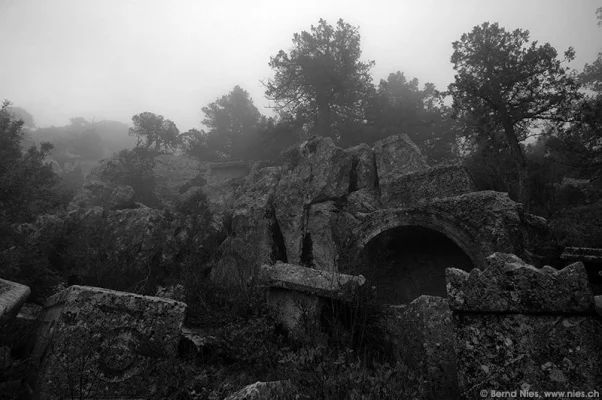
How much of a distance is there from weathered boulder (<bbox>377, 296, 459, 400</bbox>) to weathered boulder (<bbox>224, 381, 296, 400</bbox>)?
1454mm

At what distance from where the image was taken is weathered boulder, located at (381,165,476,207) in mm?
10250

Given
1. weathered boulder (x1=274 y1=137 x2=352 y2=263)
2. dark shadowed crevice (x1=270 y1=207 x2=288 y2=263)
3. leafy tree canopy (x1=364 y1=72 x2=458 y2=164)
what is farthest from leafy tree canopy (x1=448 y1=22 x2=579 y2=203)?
dark shadowed crevice (x1=270 y1=207 x2=288 y2=263)

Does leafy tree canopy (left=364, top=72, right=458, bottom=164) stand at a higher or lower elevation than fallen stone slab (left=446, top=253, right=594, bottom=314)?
higher

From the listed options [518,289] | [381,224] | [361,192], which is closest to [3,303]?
[518,289]

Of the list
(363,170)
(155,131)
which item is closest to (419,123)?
(363,170)

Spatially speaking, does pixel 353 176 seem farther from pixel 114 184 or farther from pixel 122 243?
pixel 114 184

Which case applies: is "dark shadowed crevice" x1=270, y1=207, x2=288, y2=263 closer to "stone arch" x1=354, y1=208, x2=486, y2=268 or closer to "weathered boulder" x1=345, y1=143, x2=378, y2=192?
"weathered boulder" x1=345, y1=143, x2=378, y2=192

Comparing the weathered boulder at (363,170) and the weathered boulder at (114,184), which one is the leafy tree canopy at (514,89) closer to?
the weathered boulder at (363,170)

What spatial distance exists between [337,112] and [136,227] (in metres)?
15.0

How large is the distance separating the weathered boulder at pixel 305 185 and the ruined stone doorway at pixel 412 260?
371 cm

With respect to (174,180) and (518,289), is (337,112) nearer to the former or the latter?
(174,180)

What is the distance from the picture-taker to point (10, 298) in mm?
4766

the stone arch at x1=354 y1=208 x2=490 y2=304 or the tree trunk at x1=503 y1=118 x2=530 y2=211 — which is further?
the tree trunk at x1=503 y1=118 x2=530 y2=211

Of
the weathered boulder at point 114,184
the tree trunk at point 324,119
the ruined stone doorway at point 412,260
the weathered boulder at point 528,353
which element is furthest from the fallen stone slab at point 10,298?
the tree trunk at point 324,119
